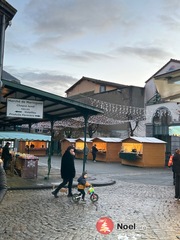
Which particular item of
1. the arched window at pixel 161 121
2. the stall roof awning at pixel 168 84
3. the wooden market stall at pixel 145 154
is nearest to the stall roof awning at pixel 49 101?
the stall roof awning at pixel 168 84

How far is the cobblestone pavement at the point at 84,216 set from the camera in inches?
258

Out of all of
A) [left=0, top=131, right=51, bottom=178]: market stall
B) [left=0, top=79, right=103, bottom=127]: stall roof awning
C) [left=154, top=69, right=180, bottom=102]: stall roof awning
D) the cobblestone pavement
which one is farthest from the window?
[left=154, top=69, right=180, bottom=102]: stall roof awning

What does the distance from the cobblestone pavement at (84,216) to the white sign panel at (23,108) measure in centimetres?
305

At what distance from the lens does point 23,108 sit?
12.9 m

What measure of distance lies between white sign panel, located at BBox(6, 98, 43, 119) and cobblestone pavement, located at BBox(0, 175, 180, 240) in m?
3.05

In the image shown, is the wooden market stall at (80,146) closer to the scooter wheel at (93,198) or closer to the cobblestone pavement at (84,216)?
the cobblestone pavement at (84,216)

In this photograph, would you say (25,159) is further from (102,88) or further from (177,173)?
(102,88)

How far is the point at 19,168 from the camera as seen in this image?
16.1 metres

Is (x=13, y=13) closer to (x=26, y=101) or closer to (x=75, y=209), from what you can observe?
(x=26, y=101)

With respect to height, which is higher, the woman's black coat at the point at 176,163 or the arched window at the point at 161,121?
the arched window at the point at 161,121

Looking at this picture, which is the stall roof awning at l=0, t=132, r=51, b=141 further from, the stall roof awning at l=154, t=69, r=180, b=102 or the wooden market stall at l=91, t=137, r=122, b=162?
the wooden market stall at l=91, t=137, r=122, b=162

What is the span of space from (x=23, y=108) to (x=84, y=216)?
614 centimetres

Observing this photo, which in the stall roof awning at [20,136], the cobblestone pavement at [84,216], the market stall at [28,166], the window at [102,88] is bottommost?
→ the cobblestone pavement at [84,216]

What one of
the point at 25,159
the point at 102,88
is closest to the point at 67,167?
the point at 25,159
